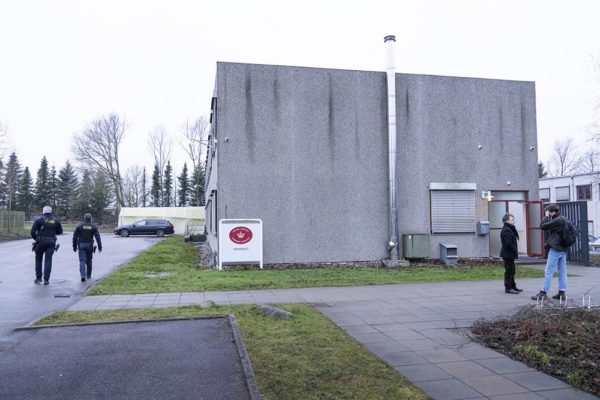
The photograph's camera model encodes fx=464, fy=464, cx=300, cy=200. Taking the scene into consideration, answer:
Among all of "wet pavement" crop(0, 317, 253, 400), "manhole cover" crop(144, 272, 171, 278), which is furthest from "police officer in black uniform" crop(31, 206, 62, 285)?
"wet pavement" crop(0, 317, 253, 400)

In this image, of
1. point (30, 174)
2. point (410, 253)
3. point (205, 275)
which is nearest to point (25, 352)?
point (205, 275)

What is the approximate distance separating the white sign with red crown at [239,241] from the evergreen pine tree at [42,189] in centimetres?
7061

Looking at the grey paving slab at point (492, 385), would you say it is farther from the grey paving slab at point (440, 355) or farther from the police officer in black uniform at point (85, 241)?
the police officer in black uniform at point (85, 241)

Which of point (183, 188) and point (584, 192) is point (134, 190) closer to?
point (183, 188)

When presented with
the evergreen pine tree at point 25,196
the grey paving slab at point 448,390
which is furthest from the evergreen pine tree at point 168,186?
the grey paving slab at point 448,390

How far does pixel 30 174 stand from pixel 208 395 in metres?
85.4

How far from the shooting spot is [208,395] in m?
4.10

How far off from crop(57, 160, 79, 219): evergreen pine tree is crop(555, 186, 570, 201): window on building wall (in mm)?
64479

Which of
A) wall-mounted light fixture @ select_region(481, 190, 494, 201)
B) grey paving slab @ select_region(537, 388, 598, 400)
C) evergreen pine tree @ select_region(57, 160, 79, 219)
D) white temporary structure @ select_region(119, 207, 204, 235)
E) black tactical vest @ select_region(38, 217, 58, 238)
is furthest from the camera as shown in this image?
evergreen pine tree @ select_region(57, 160, 79, 219)

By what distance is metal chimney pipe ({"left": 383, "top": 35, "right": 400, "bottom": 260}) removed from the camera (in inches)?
595

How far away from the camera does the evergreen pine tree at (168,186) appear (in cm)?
7556

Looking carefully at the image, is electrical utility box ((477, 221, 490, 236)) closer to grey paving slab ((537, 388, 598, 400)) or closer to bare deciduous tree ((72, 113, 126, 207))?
grey paving slab ((537, 388, 598, 400))

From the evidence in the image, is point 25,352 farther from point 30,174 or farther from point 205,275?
point 30,174

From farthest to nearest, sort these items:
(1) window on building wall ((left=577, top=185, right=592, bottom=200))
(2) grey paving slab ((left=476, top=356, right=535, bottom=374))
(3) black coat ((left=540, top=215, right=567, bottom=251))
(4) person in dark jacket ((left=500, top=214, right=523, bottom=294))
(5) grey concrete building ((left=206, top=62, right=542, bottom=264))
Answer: (1) window on building wall ((left=577, top=185, right=592, bottom=200))
(5) grey concrete building ((left=206, top=62, right=542, bottom=264))
(4) person in dark jacket ((left=500, top=214, right=523, bottom=294))
(3) black coat ((left=540, top=215, right=567, bottom=251))
(2) grey paving slab ((left=476, top=356, right=535, bottom=374))
